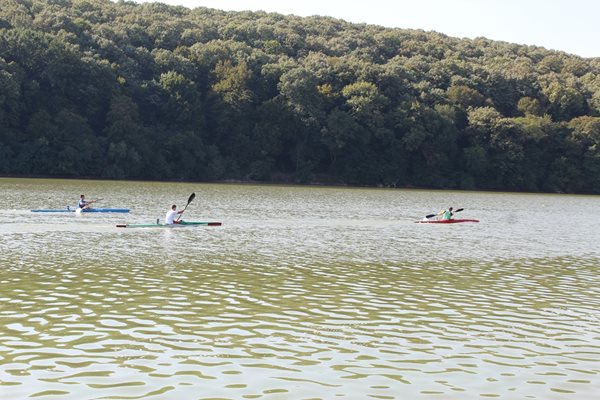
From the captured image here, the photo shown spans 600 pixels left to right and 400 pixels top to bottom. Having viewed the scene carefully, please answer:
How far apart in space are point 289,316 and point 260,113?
87399 mm

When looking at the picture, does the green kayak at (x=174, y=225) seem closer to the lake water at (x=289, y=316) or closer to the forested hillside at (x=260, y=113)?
the lake water at (x=289, y=316)

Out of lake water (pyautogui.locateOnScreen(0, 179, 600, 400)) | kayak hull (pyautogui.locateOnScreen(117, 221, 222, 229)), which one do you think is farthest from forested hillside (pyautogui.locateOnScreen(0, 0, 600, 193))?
lake water (pyautogui.locateOnScreen(0, 179, 600, 400))

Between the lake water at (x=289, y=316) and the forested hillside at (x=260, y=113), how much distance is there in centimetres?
5919

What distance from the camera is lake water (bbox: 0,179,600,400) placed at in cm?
1178

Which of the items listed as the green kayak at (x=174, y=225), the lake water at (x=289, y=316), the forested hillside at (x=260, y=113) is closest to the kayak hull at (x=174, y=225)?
the green kayak at (x=174, y=225)

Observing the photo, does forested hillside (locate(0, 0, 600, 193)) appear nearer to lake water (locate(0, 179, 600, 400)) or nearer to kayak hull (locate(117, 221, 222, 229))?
kayak hull (locate(117, 221, 222, 229))

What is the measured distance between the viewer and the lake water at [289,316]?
38.7ft

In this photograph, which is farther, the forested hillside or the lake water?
the forested hillside

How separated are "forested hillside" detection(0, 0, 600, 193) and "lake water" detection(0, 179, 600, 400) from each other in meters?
59.2

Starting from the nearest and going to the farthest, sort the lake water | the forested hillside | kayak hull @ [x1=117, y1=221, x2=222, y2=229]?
the lake water
kayak hull @ [x1=117, y1=221, x2=222, y2=229]
the forested hillside

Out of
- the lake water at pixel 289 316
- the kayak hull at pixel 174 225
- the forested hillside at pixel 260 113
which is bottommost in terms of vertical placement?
the lake water at pixel 289 316

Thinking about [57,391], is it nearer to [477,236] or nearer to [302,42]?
[477,236]

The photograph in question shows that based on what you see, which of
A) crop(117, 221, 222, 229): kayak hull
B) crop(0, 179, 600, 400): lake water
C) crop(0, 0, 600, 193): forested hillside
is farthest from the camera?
crop(0, 0, 600, 193): forested hillside

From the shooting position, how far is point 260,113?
102 meters
